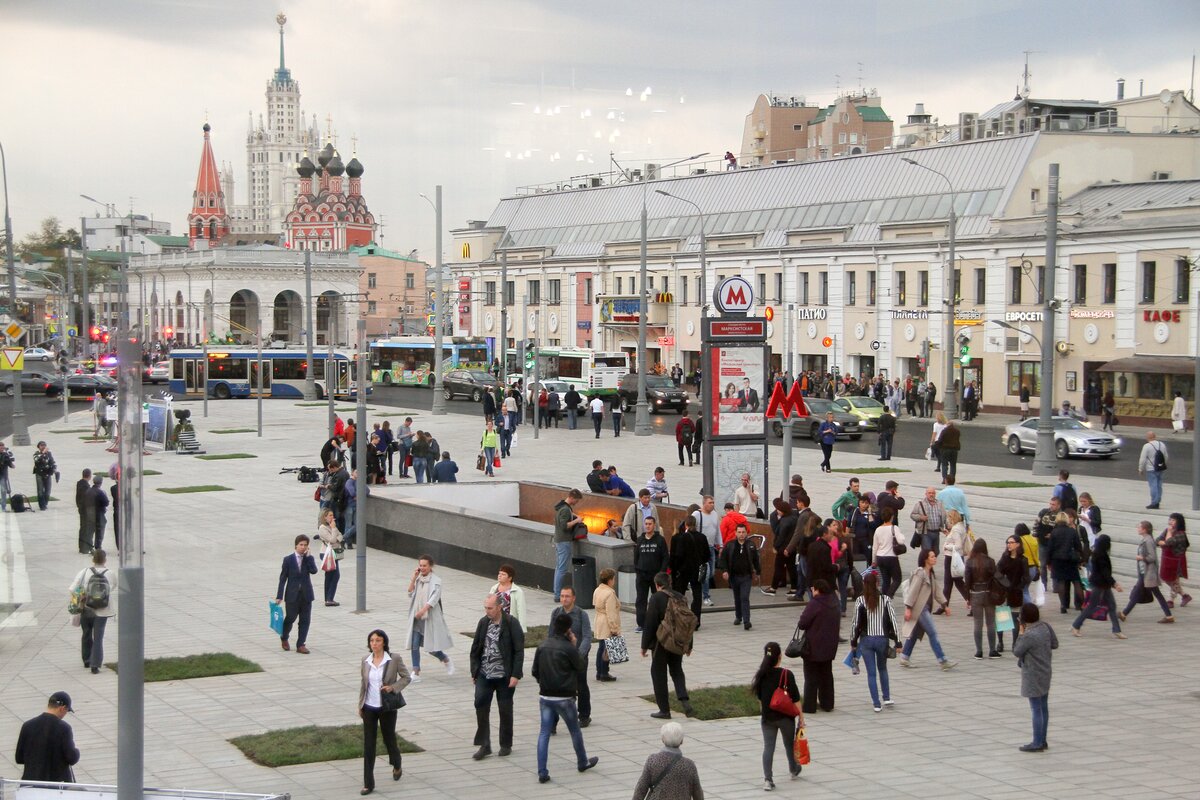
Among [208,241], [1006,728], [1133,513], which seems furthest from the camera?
[208,241]

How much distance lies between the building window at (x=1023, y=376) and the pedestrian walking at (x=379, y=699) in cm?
4561

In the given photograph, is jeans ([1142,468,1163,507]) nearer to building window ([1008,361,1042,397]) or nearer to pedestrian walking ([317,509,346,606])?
pedestrian walking ([317,509,346,606])

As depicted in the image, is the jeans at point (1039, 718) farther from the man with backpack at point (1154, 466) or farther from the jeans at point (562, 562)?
the man with backpack at point (1154, 466)

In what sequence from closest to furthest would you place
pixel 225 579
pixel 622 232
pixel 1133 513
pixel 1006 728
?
1. pixel 1006 728
2. pixel 225 579
3. pixel 1133 513
4. pixel 622 232

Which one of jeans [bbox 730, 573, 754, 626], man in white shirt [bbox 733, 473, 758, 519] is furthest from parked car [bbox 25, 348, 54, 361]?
jeans [bbox 730, 573, 754, 626]

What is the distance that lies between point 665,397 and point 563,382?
6252 millimetres

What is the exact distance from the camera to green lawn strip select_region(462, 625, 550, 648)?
54.9ft

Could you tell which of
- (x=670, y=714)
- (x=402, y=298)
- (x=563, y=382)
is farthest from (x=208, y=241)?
(x=670, y=714)

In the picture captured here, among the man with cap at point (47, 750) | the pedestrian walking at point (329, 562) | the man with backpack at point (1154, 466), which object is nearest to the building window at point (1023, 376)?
the man with backpack at point (1154, 466)

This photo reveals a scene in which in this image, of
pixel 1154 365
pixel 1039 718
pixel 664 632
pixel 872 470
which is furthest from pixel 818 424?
pixel 1039 718

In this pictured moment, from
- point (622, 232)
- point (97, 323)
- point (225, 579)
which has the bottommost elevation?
point (225, 579)

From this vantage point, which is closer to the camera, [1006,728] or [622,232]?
[1006,728]

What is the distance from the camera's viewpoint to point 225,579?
21.7 m

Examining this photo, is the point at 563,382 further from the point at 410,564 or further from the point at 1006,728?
the point at 1006,728
